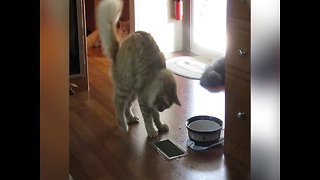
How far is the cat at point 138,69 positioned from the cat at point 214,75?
826 millimetres

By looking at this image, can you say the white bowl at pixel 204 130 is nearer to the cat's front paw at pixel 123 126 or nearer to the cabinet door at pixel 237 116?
the cabinet door at pixel 237 116

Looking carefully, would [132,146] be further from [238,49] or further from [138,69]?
[238,49]

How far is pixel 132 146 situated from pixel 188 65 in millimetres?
1420

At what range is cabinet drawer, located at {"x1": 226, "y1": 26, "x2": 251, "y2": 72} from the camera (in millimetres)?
1649

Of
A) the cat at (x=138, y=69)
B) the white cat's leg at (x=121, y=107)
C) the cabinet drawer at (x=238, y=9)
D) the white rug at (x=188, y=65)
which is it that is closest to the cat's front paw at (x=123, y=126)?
the white cat's leg at (x=121, y=107)

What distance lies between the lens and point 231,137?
191 centimetres

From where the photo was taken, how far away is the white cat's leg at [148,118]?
2.21m

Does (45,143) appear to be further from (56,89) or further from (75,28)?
(75,28)

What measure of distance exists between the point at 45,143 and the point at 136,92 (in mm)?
1784

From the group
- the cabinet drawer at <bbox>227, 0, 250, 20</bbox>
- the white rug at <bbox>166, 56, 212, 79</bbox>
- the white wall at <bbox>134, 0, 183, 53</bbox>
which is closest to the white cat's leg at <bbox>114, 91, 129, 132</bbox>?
the cabinet drawer at <bbox>227, 0, 250, 20</bbox>

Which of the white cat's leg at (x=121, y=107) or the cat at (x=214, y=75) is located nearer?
the white cat's leg at (x=121, y=107)

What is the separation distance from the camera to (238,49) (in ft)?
5.63

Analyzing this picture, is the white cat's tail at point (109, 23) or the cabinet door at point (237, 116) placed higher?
the white cat's tail at point (109, 23)

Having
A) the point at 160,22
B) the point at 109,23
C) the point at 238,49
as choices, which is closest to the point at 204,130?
the point at 238,49
